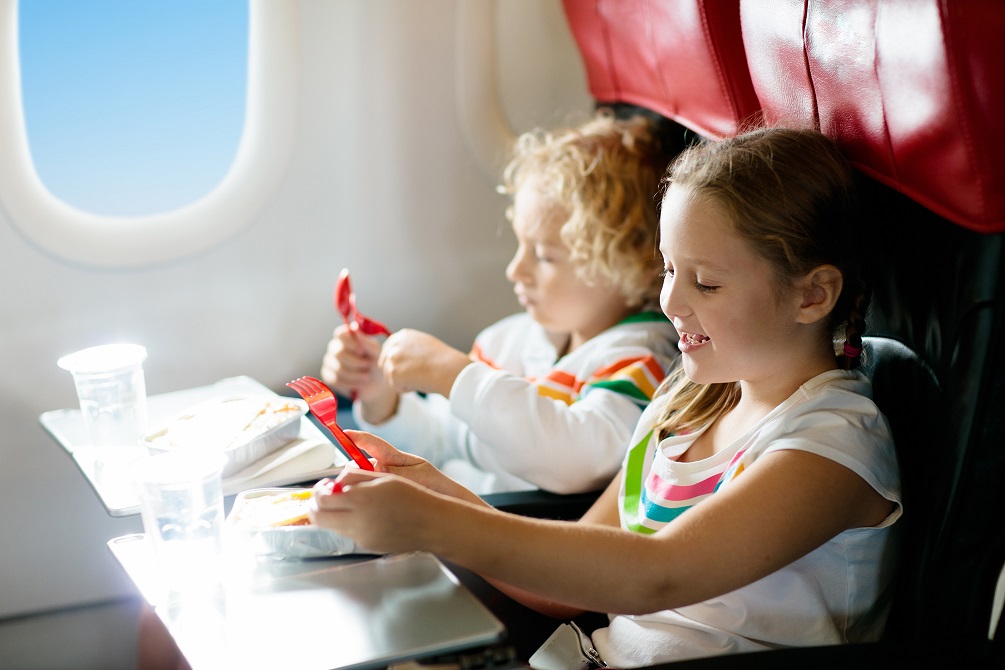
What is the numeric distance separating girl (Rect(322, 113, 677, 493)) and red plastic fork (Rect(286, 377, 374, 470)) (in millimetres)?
362

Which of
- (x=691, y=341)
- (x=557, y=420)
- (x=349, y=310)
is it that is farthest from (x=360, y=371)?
(x=691, y=341)

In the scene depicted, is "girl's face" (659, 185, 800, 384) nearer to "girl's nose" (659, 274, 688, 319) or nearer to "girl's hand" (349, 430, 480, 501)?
"girl's nose" (659, 274, 688, 319)

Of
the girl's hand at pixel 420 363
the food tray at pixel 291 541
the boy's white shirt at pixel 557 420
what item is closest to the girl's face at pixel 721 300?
the boy's white shirt at pixel 557 420

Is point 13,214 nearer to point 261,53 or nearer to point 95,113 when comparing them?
point 95,113

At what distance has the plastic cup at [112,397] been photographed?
1.38 metres

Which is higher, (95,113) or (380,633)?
(95,113)

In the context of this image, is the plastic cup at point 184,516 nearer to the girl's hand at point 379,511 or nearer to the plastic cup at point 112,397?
the girl's hand at point 379,511

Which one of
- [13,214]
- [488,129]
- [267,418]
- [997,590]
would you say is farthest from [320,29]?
[997,590]

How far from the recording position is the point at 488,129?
215cm

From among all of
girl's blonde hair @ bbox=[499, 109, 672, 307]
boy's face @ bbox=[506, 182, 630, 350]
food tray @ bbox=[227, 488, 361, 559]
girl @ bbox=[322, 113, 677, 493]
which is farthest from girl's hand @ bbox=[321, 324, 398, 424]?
food tray @ bbox=[227, 488, 361, 559]

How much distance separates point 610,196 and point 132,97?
3.09 ft

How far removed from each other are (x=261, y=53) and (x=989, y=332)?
4.73ft

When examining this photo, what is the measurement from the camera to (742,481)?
1033 mm

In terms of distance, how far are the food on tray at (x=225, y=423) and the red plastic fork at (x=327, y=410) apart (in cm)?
13
